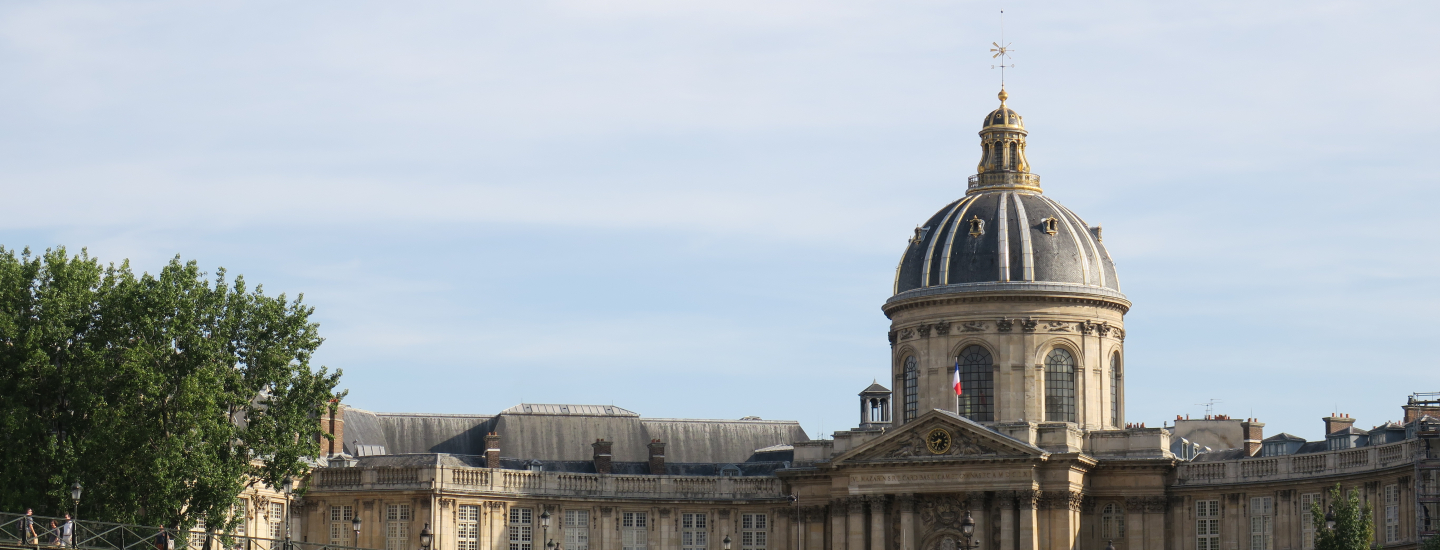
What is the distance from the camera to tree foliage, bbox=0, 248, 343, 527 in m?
77.3

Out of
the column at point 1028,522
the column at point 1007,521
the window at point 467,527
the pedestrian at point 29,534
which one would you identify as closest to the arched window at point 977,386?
the column at point 1007,521

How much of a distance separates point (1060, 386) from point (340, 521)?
28.3 meters

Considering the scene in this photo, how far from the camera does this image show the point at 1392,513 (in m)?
88.6

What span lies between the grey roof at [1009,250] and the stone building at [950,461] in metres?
0.09

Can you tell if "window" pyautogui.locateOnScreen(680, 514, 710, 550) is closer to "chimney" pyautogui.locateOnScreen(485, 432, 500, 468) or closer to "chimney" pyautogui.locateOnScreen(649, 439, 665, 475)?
"chimney" pyautogui.locateOnScreen(649, 439, 665, 475)

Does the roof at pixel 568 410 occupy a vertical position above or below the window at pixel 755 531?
above

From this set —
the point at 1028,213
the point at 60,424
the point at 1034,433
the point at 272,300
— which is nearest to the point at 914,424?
the point at 1034,433

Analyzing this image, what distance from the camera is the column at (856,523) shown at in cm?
9781

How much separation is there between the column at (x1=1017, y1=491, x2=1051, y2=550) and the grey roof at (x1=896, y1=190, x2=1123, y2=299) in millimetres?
9817

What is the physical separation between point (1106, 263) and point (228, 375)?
38.1 meters

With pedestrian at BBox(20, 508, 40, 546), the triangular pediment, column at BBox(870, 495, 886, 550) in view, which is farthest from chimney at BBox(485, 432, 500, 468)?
pedestrian at BBox(20, 508, 40, 546)

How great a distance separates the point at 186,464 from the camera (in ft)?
255

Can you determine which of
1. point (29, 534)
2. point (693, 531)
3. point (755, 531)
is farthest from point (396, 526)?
point (29, 534)

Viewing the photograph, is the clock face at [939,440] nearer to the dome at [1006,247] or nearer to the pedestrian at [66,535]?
the dome at [1006,247]
